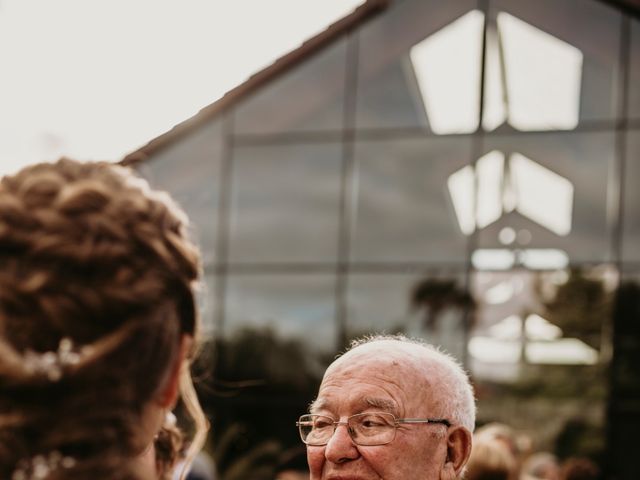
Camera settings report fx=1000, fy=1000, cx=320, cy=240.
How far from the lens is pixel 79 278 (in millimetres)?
1419

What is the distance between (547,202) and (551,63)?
6.96 feet

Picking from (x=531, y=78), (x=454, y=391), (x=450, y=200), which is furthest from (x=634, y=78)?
(x=454, y=391)

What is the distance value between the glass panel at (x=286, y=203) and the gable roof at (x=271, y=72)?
2.76 feet

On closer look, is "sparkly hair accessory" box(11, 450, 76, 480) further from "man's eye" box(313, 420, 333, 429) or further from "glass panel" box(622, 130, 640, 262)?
"glass panel" box(622, 130, 640, 262)

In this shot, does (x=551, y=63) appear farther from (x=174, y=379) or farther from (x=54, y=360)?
(x=54, y=360)

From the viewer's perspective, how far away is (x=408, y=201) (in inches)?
621

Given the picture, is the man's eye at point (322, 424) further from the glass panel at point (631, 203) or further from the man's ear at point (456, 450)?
the glass panel at point (631, 203)

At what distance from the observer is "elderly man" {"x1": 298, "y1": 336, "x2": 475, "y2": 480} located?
286 centimetres

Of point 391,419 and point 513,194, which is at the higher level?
point 513,194

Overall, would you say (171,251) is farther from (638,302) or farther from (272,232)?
(272,232)

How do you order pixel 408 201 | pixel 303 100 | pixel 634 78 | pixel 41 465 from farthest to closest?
pixel 303 100
pixel 408 201
pixel 634 78
pixel 41 465

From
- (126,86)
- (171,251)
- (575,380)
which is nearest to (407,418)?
(171,251)

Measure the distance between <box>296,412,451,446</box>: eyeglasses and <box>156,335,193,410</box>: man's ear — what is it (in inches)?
54.2

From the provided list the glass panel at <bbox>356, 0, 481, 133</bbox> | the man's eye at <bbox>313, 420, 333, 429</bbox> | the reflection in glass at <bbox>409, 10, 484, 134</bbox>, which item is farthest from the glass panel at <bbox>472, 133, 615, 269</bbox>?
the man's eye at <bbox>313, 420, 333, 429</bbox>
